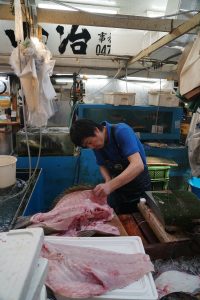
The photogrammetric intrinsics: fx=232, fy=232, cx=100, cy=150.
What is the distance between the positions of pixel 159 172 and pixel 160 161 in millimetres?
240

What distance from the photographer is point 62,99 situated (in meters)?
6.57

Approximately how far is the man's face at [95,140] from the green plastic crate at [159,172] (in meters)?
2.51

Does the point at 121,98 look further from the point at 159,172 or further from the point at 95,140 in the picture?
the point at 95,140

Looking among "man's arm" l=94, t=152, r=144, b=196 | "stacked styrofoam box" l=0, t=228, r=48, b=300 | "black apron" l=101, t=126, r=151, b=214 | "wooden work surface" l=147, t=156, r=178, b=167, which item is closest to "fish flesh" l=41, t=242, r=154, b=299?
"stacked styrofoam box" l=0, t=228, r=48, b=300

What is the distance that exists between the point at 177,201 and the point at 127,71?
507 cm

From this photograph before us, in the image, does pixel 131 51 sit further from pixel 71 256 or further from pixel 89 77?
pixel 71 256

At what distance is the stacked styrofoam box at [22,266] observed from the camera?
720mm

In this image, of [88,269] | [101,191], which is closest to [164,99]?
[101,191]

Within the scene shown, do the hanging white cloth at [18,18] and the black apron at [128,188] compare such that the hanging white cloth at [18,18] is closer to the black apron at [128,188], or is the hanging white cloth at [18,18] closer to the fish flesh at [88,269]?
the black apron at [128,188]

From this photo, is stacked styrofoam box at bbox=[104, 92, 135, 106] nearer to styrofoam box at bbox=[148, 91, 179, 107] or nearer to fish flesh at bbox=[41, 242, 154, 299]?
styrofoam box at bbox=[148, 91, 179, 107]

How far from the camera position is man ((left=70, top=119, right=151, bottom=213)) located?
2.50 m

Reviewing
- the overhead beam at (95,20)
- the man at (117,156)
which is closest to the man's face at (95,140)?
the man at (117,156)

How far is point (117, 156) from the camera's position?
2.88 m

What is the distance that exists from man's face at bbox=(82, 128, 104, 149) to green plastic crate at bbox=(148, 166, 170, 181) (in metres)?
2.51
